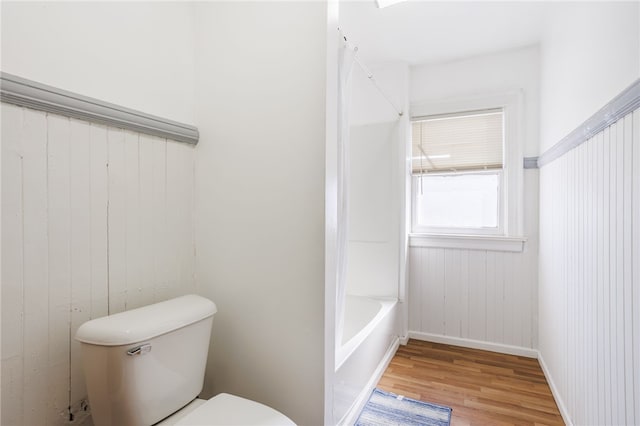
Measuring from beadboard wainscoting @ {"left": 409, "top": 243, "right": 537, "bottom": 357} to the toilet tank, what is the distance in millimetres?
2223

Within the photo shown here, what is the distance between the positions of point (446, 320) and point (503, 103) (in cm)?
194

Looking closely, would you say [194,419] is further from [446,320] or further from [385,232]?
[446,320]

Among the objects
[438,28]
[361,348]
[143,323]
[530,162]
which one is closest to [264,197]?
[143,323]

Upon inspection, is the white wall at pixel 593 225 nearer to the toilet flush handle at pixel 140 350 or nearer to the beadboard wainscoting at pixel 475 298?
the beadboard wainscoting at pixel 475 298

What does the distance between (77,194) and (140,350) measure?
60 cm

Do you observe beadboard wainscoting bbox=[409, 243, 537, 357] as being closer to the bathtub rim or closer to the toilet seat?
the bathtub rim

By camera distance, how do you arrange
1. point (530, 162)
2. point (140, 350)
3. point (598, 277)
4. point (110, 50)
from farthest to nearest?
point (530, 162) < point (598, 277) < point (110, 50) < point (140, 350)

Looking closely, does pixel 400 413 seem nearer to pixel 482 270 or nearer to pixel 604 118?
pixel 482 270

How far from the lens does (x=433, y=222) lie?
299 cm

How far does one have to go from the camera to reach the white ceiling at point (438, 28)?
207 cm

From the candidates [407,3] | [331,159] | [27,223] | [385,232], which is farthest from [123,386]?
[407,3]

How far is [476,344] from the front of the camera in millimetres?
2742

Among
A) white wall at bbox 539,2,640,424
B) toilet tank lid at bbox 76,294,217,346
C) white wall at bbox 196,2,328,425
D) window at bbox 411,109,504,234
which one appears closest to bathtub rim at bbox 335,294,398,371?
white wall at bbox 196,2,328,425

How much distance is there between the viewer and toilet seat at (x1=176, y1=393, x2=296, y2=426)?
1.07 m
